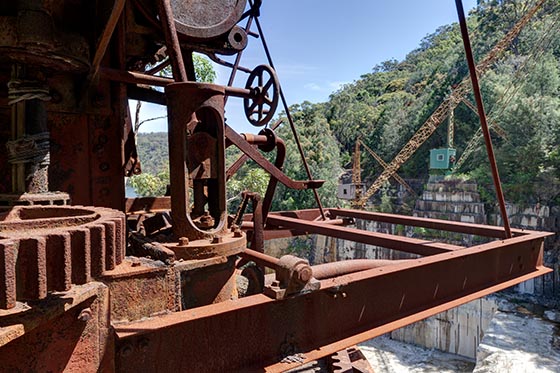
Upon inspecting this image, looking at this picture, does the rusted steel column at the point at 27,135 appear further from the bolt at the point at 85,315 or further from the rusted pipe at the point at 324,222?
the rusted pipe at the point at 324,222

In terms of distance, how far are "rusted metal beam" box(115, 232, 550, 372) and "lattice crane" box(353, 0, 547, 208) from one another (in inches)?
1165

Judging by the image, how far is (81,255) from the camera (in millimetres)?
1316

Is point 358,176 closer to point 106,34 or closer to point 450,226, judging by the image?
point 450,226

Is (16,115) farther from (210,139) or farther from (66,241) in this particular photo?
(66,241)

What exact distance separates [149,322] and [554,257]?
999 inches

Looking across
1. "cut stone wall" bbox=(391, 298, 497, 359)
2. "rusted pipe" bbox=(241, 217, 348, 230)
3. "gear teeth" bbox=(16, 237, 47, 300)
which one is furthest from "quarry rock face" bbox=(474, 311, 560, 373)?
"gear teeth" bbox=(16, 237, 47, 300)

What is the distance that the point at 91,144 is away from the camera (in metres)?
2.70

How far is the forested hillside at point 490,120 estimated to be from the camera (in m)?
24.1

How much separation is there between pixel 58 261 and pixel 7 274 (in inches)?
7.4

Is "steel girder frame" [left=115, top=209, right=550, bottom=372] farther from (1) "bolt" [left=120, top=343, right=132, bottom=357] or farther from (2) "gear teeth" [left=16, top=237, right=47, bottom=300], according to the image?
(2) "gear teeth" [left=16, top=237, right=47, bottom=300]

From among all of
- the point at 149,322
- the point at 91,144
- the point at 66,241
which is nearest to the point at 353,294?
the point at 149,322

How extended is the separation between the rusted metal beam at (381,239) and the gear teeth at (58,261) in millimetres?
2892

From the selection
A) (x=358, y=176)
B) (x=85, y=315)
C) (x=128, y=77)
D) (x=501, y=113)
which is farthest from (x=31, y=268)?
(x=358, y=176)

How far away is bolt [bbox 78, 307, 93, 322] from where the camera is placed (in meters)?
1.34
